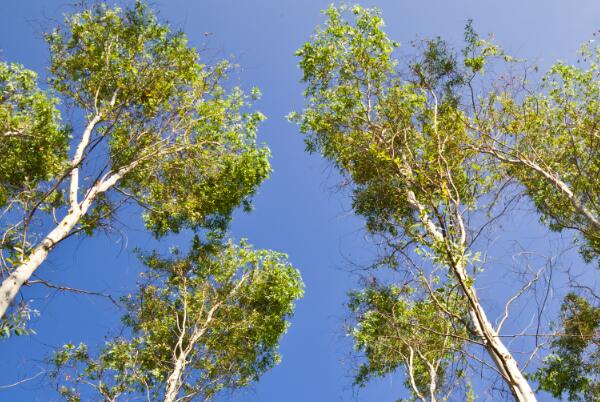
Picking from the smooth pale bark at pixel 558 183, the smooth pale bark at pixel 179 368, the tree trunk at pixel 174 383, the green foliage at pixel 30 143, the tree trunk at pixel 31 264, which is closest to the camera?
the tree trunk at pixel 31 264

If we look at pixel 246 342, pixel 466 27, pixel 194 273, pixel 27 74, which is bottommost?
pixel 246 342

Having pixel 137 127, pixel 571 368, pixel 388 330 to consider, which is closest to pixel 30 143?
pixel 137 127

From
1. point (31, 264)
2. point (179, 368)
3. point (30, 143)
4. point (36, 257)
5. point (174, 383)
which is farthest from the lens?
point (30, 143)

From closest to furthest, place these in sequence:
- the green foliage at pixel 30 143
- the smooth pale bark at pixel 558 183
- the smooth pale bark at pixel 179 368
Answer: the smooth pale bark at pixel 558 183, the smooth pale bark at pixel 179 368, the green foliage at pixel 30 143

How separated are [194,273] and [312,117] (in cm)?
631

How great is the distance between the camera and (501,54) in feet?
37.2

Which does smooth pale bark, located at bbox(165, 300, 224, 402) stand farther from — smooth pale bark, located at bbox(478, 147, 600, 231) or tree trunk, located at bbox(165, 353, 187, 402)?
smooth pale bark, located at bbox(478, 147, 600, 231)

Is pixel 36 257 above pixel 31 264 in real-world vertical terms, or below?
above

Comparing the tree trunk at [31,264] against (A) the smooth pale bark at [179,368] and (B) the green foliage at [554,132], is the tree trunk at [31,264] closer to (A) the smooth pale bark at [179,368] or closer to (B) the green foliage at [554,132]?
(A) the smooth pale bark at [179,368]

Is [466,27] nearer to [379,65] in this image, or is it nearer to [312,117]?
[379,65]

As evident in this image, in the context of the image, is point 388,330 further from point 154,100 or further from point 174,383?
point 154,100

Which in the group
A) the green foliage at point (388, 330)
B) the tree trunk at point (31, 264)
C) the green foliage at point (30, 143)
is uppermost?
the green foliage at point (30, 143)

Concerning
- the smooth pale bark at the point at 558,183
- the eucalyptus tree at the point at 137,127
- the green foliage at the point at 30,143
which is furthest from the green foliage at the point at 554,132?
the green foliage at the point at 30,143

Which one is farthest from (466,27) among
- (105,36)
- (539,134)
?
(105,36)
